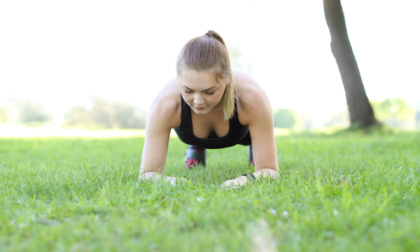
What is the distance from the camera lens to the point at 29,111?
30.2 metres

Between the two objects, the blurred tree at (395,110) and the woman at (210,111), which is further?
the blurred tree at (395,110)

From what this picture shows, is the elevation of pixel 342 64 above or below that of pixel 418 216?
above

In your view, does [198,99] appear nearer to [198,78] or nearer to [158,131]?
[198,78]

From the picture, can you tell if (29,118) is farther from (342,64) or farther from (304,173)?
(304,173)

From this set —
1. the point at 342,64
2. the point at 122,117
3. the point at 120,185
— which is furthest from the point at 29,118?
the point at 120,185

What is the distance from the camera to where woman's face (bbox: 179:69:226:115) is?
8.98 feet

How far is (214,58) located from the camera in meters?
2.79

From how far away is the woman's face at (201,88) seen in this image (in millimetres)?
2736

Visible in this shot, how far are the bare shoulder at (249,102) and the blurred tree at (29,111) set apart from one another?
30353mm

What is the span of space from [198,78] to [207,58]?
0.17 meters

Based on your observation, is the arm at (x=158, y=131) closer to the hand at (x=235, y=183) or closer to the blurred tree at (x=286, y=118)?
the hand at (x=235, y=183)

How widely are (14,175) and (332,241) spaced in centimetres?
326

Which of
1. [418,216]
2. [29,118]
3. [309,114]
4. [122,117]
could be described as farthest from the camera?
[309,114]

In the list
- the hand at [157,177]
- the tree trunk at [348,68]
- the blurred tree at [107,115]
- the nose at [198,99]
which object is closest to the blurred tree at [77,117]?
the blurred tree at [107,115]
